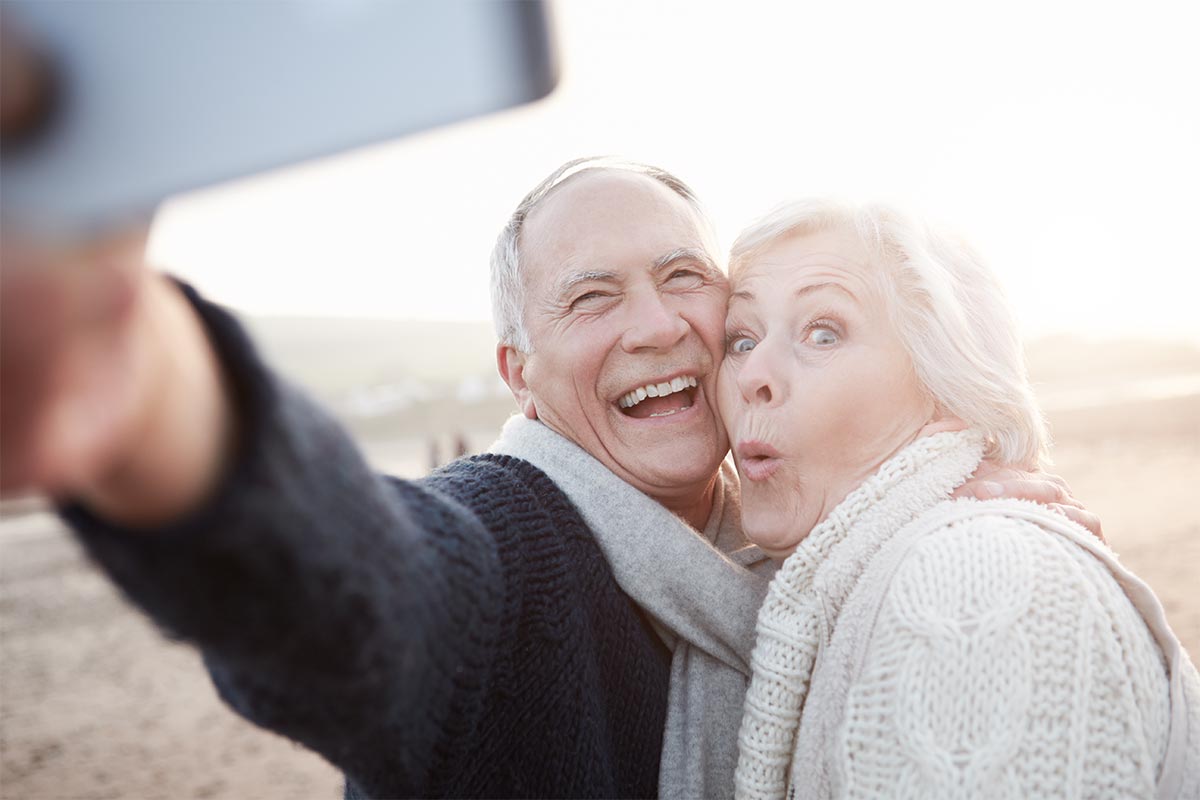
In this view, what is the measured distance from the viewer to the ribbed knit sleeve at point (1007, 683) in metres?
1.38

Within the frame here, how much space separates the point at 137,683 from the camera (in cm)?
813

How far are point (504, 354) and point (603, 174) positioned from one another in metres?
0.66

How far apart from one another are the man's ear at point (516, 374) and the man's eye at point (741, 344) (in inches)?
25.5

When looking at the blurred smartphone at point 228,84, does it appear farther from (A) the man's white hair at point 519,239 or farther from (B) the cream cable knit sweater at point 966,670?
(A) the man's white hair at point 519,239

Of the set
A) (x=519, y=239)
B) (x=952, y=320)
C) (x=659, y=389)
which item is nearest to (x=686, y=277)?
(x=659, y=389)

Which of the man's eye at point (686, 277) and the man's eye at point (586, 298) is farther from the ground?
the man's eye at point (686, 277)

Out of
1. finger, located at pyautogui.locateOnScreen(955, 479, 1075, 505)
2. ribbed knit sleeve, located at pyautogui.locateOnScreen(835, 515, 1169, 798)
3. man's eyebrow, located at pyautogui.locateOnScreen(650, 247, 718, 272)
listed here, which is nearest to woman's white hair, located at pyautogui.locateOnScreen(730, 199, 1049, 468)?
finger, located at pyautogui.locateOnScreen(955, 479, 1075, 505)

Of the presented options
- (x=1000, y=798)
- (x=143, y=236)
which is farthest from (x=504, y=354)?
(x=143, y=236)

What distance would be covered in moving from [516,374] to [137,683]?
7281 millimetres

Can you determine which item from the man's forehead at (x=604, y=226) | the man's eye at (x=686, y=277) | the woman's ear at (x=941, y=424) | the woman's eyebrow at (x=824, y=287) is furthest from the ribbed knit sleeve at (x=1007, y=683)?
the man's forehead at (x=604, y=226)

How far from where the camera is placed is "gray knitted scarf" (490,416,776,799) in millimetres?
2010

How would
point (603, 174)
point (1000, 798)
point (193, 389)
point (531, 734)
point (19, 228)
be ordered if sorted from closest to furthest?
1. point (19, 228)
2. point (193, 389)
3. point (1000, 798)
4. point (531, 734)
5. point (603, 174)

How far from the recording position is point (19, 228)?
0.56m

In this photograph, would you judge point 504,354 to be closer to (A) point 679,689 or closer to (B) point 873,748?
(A) point 679,689
